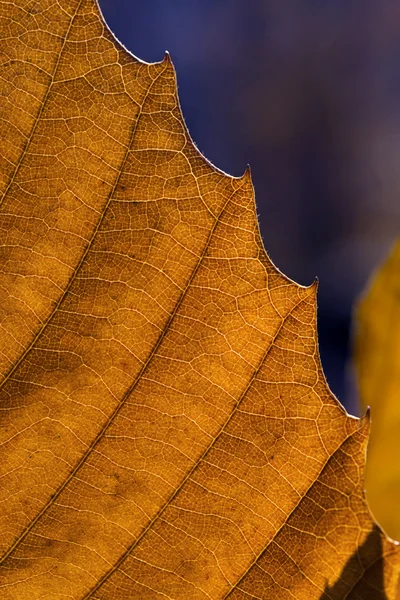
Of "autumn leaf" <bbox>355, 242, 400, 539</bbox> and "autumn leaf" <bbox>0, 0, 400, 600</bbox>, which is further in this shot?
"autumn leaf" <bbox>355, 242, 400, 539</bbox>

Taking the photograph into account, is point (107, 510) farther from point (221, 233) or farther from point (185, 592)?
point (221, 233)

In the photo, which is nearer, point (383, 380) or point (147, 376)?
point (147, 376)

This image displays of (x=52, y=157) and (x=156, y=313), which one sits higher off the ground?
(x=52, y=157)

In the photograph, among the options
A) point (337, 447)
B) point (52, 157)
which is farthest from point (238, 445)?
point (52, 157)

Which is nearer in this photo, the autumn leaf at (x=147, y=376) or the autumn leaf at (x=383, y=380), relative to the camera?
the autumn leaf at (x=147, y=376)
